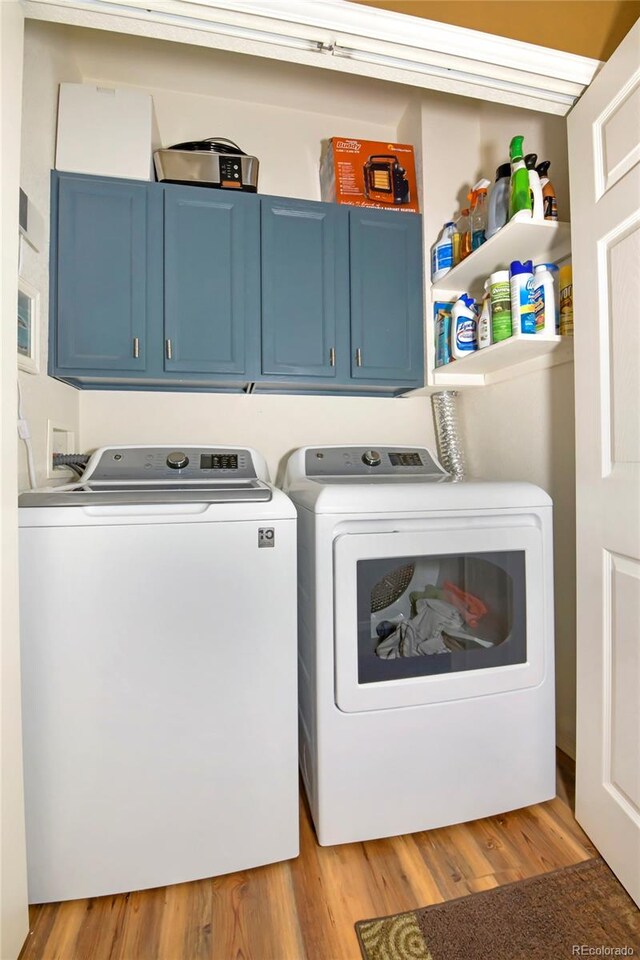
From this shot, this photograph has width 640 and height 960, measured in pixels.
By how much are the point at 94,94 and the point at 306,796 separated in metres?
2.65

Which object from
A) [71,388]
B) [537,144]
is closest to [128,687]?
[71,388]

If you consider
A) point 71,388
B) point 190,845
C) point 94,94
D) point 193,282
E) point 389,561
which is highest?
point 94,94

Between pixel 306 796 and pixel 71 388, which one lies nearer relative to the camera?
pixel 306 796

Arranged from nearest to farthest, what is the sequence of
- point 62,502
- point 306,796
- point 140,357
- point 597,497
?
point 62,502
point 597,497
point 306,796
point 140,357

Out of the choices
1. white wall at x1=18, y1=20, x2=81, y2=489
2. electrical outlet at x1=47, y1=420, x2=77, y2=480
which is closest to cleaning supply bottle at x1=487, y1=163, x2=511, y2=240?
white wall at x1=18, y1=20, x2=81, y2=489

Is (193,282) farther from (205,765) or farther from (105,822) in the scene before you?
(105,822)

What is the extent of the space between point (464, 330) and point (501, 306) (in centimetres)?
22

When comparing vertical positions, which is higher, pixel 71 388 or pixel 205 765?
pixel 71 388

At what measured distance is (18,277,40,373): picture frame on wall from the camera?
1.32 metres

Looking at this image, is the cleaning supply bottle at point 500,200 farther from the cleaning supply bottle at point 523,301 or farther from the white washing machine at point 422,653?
the white washing machine at point 422,653

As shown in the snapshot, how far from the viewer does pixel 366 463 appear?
6.09 feet

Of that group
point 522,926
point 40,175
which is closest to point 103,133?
point 40,175

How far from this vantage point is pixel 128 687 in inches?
41.9

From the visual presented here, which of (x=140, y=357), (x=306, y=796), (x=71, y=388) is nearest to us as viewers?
(x=306, y=796)
